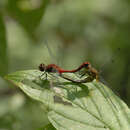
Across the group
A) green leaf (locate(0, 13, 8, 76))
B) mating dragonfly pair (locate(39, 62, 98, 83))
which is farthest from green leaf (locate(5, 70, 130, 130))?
green leaf (locate(0, 13, 8, 76))

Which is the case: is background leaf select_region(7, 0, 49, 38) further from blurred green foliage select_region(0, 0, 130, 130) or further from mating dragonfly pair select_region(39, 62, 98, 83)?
mating dragonfly pair select_region(39, 62, 98, 83)

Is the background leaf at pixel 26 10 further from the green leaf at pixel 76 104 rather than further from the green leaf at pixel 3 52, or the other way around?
the green leaf at pixel 76 104

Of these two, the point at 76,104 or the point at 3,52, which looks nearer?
the point at 76,104

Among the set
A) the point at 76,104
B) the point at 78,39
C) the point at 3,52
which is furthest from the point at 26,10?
the point at 76,104

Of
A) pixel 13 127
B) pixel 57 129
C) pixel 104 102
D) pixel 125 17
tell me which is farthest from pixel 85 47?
pixel 57 129

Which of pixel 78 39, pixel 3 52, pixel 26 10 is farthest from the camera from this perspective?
pixel 78 39

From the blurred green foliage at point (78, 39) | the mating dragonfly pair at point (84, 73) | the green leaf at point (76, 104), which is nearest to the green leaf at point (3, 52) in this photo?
the mating dragonfly pair at point (84, 73)

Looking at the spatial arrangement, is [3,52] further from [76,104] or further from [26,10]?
[76,104]

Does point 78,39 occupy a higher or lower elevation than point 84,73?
lower

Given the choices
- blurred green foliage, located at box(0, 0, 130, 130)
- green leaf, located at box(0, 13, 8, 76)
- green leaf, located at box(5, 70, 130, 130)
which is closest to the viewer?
green leaf, located at box(5, 70, 130, 130)

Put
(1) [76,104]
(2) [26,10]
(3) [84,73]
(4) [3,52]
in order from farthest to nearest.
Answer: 1. (2) [26,10]
2. (4) [3,52]
3. (3) [84,73]
4. (1) [76,104]
